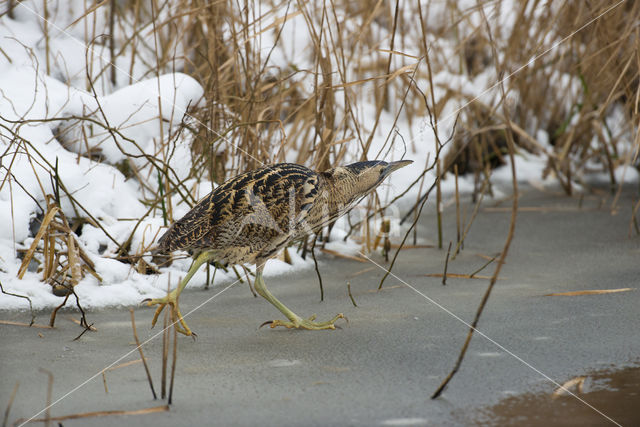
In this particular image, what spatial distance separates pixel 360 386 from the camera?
1444 mm

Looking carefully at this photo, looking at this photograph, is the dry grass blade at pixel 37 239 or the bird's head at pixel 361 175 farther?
the bird's head at pixel 361 175

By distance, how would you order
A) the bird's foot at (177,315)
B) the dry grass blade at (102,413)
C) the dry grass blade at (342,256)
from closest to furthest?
the dry grass blade at (102,413), the bird's foot at (177,315), the dry grass blade at (342,256)

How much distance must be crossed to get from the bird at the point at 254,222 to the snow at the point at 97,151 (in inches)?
12.3

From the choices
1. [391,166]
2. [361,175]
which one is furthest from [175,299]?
[391,166]

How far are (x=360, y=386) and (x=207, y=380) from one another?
0.31 m

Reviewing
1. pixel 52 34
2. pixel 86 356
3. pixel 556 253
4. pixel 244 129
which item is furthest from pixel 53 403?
pixel 52 34

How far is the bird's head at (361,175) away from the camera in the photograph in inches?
83.4

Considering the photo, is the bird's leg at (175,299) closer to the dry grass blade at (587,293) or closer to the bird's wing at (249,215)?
the bird's wing at (249,215)

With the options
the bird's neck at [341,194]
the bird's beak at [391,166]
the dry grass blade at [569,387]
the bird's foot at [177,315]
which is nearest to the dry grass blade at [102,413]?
the bird's foot at [177,315]

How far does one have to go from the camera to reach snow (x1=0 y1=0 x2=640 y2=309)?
7.04 feet

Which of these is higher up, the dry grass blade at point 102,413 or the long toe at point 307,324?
the long toe at point 307,324

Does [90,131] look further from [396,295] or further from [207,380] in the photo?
[207,380]

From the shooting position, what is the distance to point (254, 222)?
1834 millimetres

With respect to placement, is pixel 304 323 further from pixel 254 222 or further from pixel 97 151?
pixel 97 151
